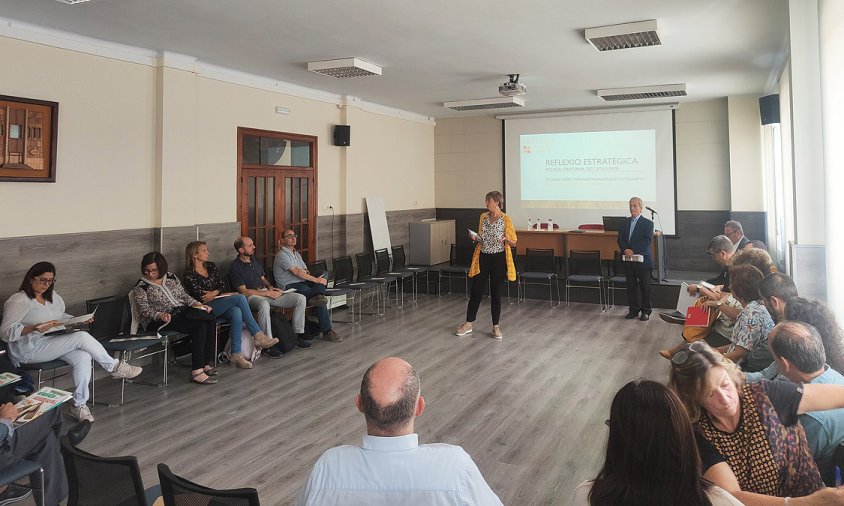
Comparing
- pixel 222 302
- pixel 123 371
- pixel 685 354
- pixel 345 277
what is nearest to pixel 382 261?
pixel 345 277

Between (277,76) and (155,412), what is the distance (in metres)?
4.50

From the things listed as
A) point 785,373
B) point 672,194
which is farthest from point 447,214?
point 785,373

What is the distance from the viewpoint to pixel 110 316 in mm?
5273

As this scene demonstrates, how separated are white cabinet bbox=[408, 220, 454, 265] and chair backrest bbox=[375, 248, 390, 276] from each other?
4.27ft

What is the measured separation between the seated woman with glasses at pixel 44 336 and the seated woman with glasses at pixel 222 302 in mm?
1317

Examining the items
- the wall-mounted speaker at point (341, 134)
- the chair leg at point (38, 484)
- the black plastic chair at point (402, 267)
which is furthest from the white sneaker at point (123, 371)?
the black plastic chair at point (402, 267)

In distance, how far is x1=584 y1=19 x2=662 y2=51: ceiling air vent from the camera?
5273 millimetres

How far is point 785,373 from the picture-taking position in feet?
7.97

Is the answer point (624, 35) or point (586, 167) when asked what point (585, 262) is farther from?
point (624, 35)

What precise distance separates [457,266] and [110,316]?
6552 mm

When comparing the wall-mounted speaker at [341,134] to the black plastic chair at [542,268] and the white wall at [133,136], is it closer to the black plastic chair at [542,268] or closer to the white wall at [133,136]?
the white wall at [133,136]

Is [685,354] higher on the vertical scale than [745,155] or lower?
lower

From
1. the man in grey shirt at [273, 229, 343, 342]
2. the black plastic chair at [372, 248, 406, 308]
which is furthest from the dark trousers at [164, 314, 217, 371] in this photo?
the black plastic chair at [372, 248, 406, 308]

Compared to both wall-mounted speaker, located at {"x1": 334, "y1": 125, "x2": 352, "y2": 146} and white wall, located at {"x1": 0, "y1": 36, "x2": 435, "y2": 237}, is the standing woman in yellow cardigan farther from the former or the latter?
white wall, located at {"x1": 0, "y1": 36, "x2": 435, "y2": 237}
